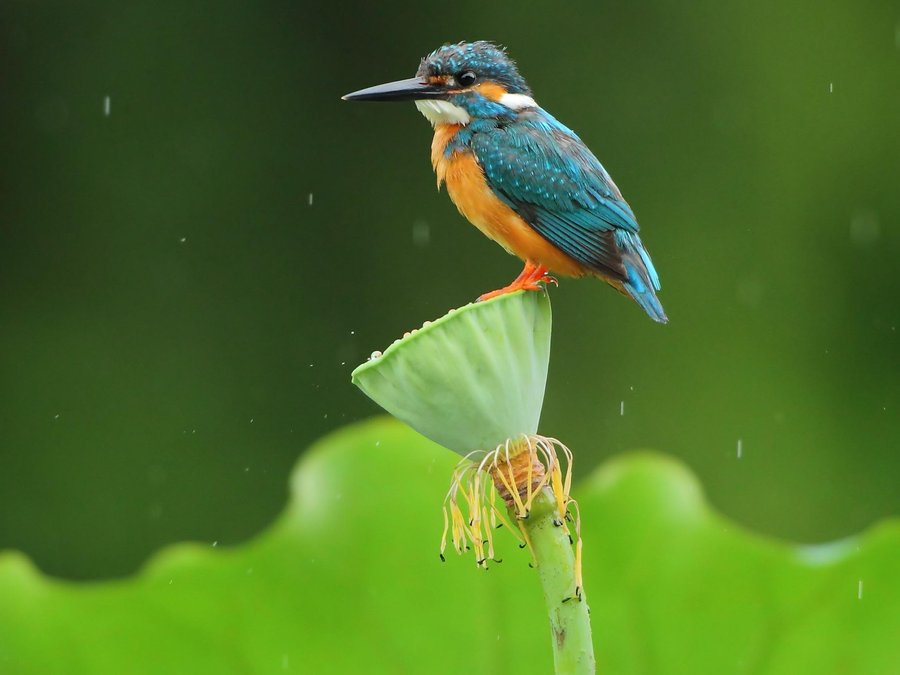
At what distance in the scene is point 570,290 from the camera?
2703 millimetres

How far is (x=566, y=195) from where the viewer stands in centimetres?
118

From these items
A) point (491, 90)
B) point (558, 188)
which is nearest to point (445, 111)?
point (491, 90)

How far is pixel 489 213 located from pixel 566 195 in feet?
0.29

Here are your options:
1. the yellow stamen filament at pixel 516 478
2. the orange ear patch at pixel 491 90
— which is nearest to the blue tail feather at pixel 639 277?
the orange ear patch at pixel 491 90

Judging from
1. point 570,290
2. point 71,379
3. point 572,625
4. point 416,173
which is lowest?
point 71,379

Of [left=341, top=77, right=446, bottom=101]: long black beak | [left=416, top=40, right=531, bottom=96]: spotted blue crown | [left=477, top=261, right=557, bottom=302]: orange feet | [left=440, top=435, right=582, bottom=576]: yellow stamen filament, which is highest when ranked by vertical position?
[left=416, top=40, right=531, bottom=96]: spotted blue crown

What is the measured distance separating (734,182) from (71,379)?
138 centimetres

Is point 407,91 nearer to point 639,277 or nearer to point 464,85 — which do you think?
point 464,85

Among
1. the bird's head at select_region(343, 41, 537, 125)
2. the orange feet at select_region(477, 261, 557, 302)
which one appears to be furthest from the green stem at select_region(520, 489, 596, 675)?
the bird's head at select_region(343, 41, 537, 125)

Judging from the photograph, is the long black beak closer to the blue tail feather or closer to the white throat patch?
the white throat patch

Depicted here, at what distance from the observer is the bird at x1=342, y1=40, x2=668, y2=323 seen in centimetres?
113

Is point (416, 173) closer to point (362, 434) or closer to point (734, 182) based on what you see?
point (734, 182)

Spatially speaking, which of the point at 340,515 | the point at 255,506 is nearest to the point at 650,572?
the point at 340,515

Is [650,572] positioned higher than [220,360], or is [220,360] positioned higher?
[650,572]
